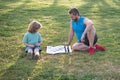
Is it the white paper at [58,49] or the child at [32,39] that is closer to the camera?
the child at [32,39]

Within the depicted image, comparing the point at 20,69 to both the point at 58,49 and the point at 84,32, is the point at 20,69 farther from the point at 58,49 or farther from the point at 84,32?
the point at 84,32

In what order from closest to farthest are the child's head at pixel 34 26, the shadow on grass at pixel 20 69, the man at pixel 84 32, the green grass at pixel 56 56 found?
the shadow on grass at pixel 20 69
the green grass at pixel 56 56
the child's head at pixel 34 26
the man at pixel 84 32

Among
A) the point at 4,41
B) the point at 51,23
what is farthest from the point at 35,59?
the point at 51,23

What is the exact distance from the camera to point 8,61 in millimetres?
6762

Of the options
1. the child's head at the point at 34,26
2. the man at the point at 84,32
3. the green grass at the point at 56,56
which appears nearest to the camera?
→ the green grass at the point at 56,56

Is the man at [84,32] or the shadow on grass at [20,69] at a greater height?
the man at [84,32]

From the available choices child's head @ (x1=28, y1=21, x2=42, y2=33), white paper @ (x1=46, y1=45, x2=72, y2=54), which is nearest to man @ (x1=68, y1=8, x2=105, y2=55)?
white paper @ (x1=46, y1=45, x2=72, y2=54)

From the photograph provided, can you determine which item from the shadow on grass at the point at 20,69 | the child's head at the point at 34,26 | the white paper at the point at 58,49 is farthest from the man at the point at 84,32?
the shadow on grass at the point at 20,69

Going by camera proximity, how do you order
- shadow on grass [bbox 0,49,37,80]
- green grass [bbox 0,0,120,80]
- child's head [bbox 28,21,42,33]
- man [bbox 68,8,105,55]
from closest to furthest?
shadow on grass [bbox 0,49,37,80], green grass [bbox 0,0,120,80], child's head [bbox 28,21,42,33], man [bbox 68,8,105,55]

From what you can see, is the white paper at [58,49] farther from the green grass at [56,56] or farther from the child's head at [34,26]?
the child's head at [34,26]

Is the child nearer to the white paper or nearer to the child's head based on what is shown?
the child's head

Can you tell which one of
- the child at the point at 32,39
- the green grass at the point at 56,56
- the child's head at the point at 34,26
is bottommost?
the green grass at the point at 56,56

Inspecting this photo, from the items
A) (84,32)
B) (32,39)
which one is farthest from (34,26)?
(84,32)

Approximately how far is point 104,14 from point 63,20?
2.39 m
